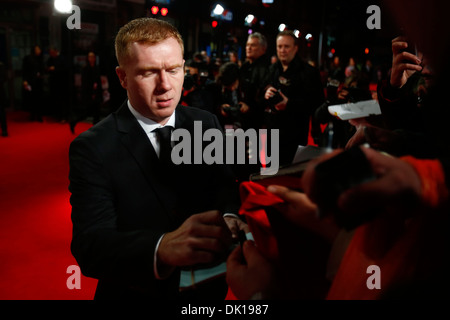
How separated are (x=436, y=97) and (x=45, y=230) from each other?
11.5 feet

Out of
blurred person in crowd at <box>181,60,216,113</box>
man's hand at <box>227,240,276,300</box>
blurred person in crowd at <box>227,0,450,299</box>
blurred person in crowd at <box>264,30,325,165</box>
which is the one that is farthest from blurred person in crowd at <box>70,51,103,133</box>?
Result: blurred person in crowd at <box>227,0,450,299</box>

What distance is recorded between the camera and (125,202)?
1135 mm

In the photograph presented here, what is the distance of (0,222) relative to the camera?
352 centimetres

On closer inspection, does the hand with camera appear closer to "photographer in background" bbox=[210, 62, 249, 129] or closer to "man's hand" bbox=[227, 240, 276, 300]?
"man's hand" bbox=[227, 240, 276, 300]

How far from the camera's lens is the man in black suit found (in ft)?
3.17

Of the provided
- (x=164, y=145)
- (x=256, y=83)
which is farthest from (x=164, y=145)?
(x=256, y=83)

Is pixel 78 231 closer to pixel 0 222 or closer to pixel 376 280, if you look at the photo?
pixel 376 280

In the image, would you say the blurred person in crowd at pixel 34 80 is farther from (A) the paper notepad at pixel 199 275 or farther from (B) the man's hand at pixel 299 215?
(B) the man's hand at pixel 299 215

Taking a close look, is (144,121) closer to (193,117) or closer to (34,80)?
(193,117)

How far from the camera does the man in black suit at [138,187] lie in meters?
0.97

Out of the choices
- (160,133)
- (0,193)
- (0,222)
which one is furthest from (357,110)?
(0,193)

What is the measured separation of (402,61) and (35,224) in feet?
11.1

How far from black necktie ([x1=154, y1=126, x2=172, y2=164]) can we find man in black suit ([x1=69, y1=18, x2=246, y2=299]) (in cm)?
2

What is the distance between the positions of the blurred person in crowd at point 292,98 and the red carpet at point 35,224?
87.2 inches
